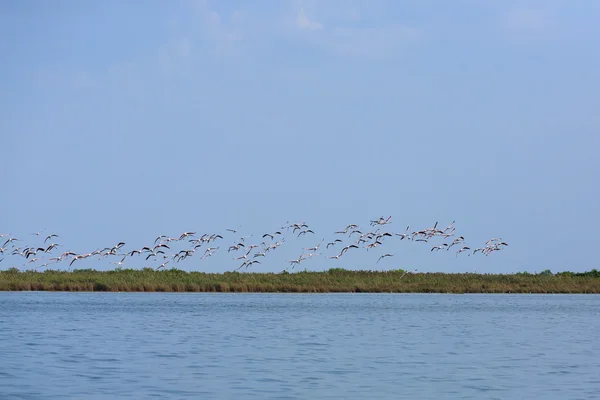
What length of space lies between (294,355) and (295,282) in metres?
38.4

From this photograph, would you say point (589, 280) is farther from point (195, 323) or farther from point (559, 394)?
point (559, 394)

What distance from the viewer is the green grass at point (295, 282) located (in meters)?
59.4

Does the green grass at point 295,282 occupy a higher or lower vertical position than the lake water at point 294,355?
higher

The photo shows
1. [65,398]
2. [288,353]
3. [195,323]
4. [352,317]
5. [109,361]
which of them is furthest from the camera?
[352,317]

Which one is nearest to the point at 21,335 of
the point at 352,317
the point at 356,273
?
the point at 352,317

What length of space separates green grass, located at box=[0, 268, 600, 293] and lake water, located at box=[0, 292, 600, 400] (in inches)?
689

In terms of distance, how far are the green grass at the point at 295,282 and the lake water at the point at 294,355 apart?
17.5 metres

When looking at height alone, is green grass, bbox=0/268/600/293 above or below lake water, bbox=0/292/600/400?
above

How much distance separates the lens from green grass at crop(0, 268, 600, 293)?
195 ft

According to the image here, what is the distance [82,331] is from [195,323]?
539 centimetres

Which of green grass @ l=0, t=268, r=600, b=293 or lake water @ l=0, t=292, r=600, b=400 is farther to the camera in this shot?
green grass @ l=0, t=268, r=600, b=293

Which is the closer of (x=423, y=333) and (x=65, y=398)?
(x=65, y=398)

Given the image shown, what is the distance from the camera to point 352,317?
3903 centimetres

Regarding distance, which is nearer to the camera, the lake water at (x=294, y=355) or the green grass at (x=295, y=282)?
the lake water at (x=294, y=355)
